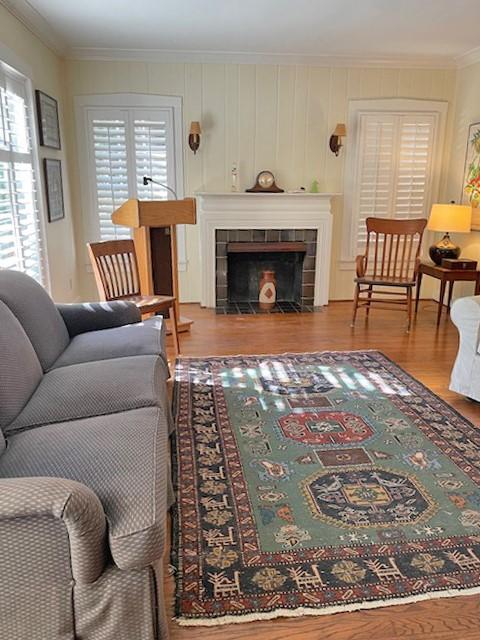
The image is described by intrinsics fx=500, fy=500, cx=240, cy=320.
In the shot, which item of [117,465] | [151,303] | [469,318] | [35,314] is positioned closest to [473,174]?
[469,318]

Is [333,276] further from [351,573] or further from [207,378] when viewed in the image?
[351,573]

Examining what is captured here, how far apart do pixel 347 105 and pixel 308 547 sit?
4.68m

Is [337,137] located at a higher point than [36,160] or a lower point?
higher

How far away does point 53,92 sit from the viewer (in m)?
4.52

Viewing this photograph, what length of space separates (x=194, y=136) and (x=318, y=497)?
3.97 m

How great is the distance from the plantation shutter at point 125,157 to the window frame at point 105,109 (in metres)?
0.03

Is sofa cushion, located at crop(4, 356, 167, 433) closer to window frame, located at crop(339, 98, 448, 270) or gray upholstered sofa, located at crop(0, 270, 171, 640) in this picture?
gray upholstered sofa, located at crop(0, 270, 171, 640)

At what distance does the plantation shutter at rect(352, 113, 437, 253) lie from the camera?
536 centimetres

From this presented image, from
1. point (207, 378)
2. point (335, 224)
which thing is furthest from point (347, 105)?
point (207, 378)

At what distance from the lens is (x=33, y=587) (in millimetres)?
1313

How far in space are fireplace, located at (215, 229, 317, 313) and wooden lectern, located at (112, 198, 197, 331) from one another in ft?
3.35

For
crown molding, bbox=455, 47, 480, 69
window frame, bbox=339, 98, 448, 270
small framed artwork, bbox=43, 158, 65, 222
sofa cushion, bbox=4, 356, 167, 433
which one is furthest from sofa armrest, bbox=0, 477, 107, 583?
crown molding, bbox=455, 47, 480, 69

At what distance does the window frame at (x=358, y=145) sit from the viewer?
5.30m

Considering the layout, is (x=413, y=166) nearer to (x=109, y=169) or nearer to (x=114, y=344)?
(x=109, y=169)
